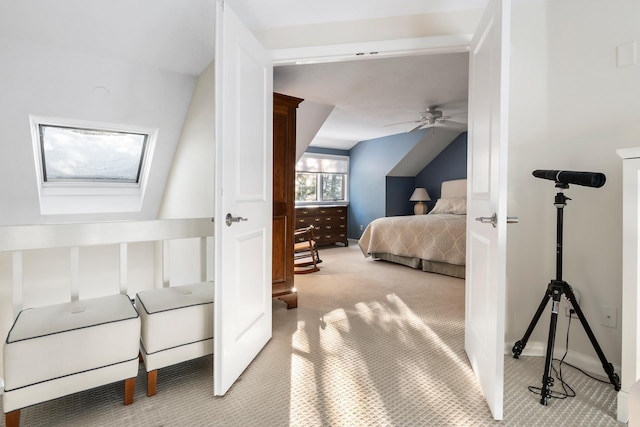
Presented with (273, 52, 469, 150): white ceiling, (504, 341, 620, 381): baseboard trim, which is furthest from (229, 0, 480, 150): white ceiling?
(504, 341, 620, 381): baseboard trim

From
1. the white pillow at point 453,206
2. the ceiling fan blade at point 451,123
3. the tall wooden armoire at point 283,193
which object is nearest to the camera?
the tall wooden armoire at point 283,193

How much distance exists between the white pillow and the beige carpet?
3.53 m

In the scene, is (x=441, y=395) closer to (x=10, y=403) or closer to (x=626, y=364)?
(x=626, y=364)

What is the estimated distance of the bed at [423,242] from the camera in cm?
440

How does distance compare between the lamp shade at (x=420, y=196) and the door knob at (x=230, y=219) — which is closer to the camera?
the door knob at (x=230, y=219)

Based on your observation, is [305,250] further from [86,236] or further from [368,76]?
[86,236]

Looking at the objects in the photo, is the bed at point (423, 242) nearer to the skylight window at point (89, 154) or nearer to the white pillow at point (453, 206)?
the white pillow at point (453, 206)

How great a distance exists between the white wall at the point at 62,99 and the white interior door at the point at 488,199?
2246 millimetres

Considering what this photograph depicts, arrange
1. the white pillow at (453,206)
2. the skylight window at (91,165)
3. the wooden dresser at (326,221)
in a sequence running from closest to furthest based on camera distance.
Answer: the skylight window at (91,165)
the white pillow at (453,206)
the wooden dresser at (326,221)

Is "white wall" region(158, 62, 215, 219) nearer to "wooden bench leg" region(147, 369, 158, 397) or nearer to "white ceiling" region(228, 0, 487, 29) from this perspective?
"white ceiling" region(228, 0, 487, 29)

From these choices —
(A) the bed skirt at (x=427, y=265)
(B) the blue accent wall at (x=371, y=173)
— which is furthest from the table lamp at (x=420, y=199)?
(A) the bed skirt at (x=427, y=265)

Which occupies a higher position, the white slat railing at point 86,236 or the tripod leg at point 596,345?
the white slat railing at point 86,236

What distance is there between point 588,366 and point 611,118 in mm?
1367

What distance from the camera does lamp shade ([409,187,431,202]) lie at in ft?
23.4
